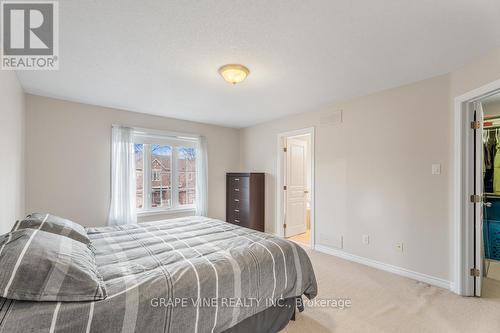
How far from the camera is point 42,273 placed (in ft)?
3.60

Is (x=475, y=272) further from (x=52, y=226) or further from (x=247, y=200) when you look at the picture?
(x=52, y=226)

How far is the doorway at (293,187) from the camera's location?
4.46 metres

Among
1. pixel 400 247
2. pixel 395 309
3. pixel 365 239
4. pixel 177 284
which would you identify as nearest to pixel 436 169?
pixel 400 247

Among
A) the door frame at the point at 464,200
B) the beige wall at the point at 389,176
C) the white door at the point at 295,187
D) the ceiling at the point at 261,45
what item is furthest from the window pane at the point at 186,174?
the door frame at the point at 464,200

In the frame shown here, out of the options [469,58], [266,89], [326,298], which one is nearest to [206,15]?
[266,89]

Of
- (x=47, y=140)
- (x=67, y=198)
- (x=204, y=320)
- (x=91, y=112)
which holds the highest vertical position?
(x=91, y=112)

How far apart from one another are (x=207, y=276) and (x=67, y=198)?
3.12m

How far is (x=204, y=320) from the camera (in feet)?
4.55

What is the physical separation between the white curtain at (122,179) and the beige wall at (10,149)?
1.06 metres

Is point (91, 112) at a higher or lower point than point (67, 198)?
higher

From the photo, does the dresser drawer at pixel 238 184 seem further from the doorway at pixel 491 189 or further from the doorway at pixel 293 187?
the doorway at pixel 491 189

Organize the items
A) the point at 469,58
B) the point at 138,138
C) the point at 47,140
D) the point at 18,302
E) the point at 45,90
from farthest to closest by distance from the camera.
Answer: the point at 138,138, the point at 47,140, the point at 45,90, the point at 469,58, the point at 18,302

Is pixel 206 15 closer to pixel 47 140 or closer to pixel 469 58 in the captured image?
pixel 469 58

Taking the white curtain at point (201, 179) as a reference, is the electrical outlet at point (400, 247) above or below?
below
